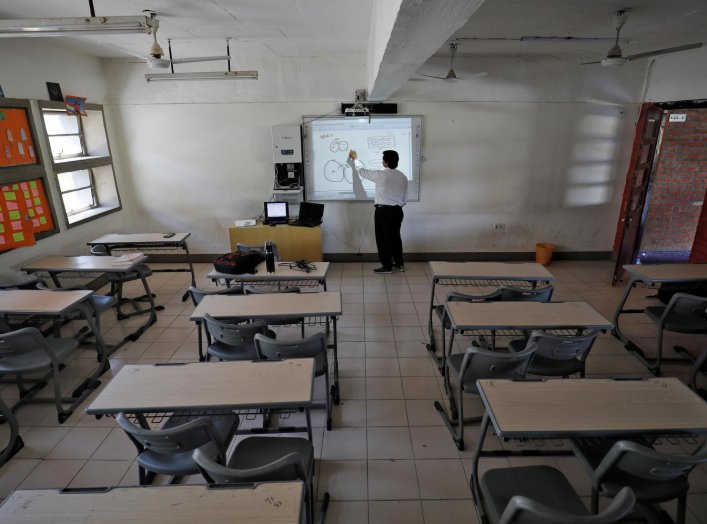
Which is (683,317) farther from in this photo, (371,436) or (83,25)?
(83,25)

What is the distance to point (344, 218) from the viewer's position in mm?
6742

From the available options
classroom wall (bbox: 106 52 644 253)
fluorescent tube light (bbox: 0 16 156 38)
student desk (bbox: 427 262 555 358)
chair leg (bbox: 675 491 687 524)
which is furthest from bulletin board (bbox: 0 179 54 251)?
chair leg (bbox: 675 491 687 524)

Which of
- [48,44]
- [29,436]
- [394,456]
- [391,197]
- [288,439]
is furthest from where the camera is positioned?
[391,197]

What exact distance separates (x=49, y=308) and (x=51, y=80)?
3.32 meters

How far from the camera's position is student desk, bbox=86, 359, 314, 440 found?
7.10 ft

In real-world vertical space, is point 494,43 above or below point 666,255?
above

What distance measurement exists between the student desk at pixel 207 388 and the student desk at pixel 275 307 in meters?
0.72

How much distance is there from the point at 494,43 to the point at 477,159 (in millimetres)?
1813

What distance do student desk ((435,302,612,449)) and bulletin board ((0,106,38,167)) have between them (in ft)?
15.6

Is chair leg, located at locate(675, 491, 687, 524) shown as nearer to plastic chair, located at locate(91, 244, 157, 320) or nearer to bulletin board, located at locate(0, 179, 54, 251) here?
plastic chair, located at locate(91, 244, 157, 320)

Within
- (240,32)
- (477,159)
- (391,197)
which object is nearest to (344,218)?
(391,197)

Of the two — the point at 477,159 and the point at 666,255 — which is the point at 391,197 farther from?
the point at 666,255

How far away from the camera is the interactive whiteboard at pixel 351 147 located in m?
6.32

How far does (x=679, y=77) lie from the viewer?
5.46 m
